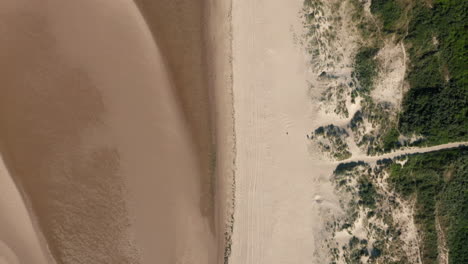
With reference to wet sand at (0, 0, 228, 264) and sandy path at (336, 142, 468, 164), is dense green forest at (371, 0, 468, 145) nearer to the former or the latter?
sandy path at (336, 142, 468, 164)

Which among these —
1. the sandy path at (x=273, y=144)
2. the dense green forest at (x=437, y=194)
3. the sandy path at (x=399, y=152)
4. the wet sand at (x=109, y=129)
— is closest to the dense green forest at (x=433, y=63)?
the sandy path at (x=399, y=152)

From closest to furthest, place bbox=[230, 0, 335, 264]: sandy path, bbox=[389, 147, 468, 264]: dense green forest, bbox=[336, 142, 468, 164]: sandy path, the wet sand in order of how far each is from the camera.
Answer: the wet sand, bbox=[230, 0, 335, 264]: sandy path, bbox=[389, 147, 468, 264]: dense green forest, bbox=[336, 142, 468, 164]: sandy path

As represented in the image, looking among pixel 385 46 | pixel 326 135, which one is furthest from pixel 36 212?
pixel 385 46

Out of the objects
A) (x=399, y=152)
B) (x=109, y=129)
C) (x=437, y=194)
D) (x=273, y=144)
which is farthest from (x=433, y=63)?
(x=109, y=129)

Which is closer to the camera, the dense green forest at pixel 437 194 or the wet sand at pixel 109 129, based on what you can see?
the wet sand at pixel 109 129

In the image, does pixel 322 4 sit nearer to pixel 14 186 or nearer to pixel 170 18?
pixel 170 18

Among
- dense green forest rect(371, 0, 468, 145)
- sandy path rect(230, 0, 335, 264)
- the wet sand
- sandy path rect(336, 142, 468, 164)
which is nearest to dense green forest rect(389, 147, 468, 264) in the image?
sandy path rect(336, 142, 468, 164)

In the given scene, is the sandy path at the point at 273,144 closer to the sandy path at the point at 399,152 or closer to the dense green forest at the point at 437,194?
the sandy path at the point at 399,152
